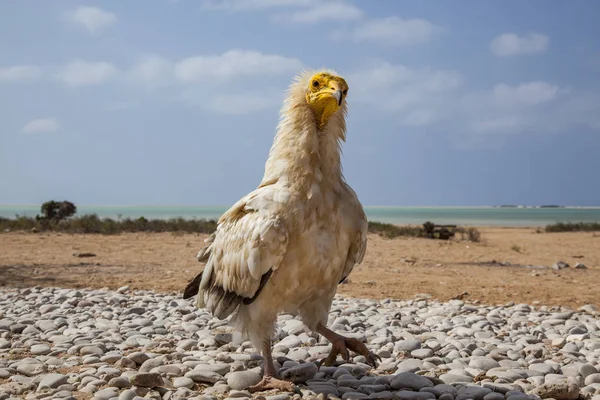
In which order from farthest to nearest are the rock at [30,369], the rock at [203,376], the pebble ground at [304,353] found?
1. the rock at [30,369]
2. the rock at [203,376]
3. the pebble ground at [304,353]

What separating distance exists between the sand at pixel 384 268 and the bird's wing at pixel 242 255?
5.60m

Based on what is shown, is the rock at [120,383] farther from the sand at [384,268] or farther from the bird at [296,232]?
the sand at [384,268]

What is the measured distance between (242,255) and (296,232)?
0.47m

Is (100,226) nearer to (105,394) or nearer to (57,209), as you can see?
(57,209)

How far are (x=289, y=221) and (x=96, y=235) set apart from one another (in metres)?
19.9

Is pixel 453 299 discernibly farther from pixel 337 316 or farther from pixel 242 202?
pixel 242 202

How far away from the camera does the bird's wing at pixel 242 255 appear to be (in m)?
4.07

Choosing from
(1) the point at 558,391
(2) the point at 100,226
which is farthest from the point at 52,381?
(2) the point at 100,226

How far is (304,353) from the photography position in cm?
545

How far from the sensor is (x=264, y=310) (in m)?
4.34

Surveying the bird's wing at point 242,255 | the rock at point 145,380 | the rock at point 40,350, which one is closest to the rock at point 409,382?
the bird's wing at point 242,255

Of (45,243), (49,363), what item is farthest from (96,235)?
(49,363)

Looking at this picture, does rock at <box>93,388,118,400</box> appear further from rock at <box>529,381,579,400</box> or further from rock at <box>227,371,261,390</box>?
rock at <box>529,381,579,400</box>

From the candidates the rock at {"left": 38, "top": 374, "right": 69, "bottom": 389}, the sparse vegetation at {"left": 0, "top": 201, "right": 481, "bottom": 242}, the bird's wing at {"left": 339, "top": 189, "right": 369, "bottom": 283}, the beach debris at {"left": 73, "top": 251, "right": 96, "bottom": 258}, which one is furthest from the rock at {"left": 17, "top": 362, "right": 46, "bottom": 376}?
the sparse vegetation at {"left": 0, "top": 201, "right": 481, "bottom": 242}
